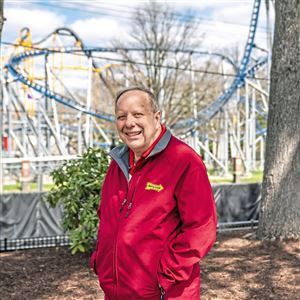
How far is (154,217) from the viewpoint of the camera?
2.38 m

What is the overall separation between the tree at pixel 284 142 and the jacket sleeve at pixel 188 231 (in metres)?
4.44

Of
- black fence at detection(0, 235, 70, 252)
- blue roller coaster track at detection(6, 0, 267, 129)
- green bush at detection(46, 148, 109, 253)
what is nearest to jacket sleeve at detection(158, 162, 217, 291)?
green bush at detection(46, 148, 109, 253)

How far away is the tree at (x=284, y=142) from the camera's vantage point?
259 inches

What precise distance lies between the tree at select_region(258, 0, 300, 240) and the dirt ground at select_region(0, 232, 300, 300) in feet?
0.98

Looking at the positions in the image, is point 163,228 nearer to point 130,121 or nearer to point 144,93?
point 130,121

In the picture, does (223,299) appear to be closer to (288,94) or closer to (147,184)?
(147,184)

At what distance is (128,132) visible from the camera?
2.50 metres

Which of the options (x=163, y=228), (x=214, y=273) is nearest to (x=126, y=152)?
(x=163, y=228)

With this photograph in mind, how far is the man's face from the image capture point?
8.12ft

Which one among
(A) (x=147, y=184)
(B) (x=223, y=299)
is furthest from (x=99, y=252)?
(B) (x=223, y=299)

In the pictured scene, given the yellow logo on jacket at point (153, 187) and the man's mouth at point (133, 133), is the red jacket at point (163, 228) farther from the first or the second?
the man's mouth at point (133, 133)

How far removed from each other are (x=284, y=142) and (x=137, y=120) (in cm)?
449

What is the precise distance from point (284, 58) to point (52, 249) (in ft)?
13.0

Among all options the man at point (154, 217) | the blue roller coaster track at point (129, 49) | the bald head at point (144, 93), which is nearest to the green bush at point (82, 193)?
the man at point (154, 217)
